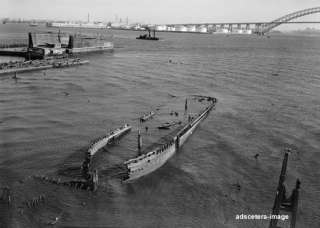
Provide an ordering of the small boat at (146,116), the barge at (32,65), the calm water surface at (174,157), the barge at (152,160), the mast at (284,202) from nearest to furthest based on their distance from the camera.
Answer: the mast at (284,202)
the calm water surface at (174,157)
the barge at (152,160)
the small boat at (146,116)
the barge at (32,65)

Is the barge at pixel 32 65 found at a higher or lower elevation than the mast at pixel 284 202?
higher

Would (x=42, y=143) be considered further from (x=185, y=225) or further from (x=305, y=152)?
(x=305, y=152)

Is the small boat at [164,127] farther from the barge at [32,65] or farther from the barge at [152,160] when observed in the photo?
the barge at [32,65]

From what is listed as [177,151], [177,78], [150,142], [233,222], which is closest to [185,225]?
[233,222]

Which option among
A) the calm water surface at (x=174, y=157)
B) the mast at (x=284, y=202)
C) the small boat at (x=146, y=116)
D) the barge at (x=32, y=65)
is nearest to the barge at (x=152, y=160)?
the calm water surface at (x=174, y=157)

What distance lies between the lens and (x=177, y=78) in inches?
4070

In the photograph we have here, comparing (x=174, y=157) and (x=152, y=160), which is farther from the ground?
(x=152, y=160)

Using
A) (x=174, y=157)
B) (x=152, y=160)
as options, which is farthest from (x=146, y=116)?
(x=152, y=160)

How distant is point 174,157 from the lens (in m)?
46.2

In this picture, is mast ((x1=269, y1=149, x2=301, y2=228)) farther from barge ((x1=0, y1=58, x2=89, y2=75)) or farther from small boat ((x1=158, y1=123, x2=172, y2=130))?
barge ((x1=0, y1=58, x2=89, y2=75))

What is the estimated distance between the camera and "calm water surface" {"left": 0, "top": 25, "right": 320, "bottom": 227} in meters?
33.6

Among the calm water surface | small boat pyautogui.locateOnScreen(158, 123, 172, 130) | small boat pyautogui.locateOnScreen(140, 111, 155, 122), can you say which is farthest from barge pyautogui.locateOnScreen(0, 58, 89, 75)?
small boat pyautogui.locateOnScreen(158, 123, 172, 130)

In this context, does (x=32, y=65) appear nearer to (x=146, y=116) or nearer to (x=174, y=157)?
(x=146, y=116)

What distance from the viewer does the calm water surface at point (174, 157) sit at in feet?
110
